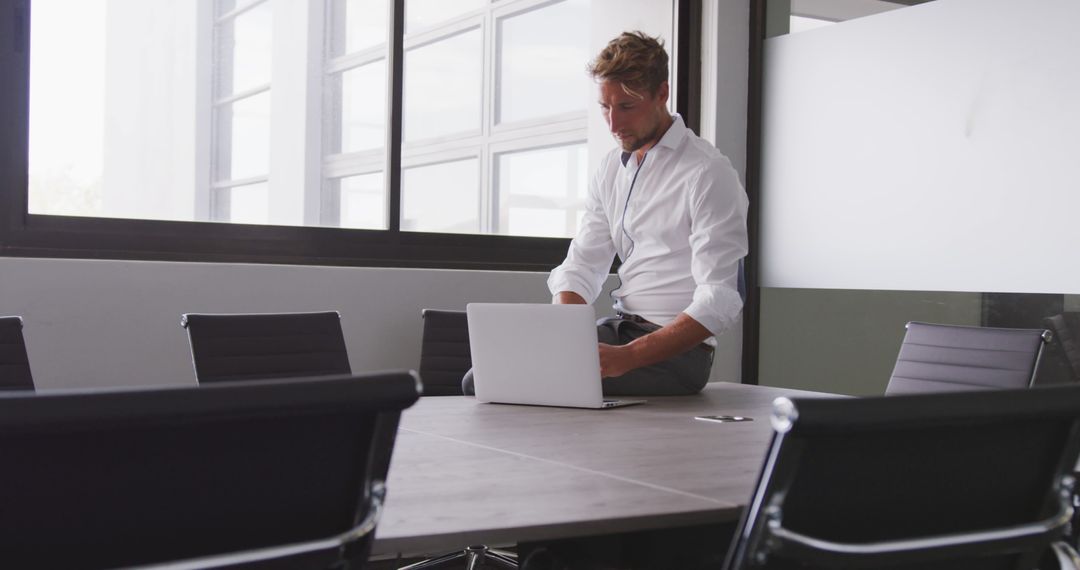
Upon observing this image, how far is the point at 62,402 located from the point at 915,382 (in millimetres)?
2698

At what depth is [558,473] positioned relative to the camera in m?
1.63

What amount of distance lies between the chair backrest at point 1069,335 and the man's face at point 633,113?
171 cm

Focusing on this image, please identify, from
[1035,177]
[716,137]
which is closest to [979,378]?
[1035,177]

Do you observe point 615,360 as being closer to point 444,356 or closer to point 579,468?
point 579,468

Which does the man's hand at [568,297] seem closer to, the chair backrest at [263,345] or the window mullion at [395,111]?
the chair backrest at [263,345]

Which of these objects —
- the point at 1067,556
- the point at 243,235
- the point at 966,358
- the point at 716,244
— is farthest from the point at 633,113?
the point at 1067,556

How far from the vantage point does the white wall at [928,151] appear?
3.98 metres

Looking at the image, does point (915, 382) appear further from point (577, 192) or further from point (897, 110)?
point (577, 192)

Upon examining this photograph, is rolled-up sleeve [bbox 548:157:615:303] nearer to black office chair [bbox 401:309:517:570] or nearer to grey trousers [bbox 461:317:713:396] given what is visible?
black office chair [bbox 401:309:517:570]

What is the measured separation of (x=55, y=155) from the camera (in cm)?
372

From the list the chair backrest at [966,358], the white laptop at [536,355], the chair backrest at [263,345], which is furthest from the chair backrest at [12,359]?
the chair backrest at [966,358]

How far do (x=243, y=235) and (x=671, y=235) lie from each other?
5.54 ft

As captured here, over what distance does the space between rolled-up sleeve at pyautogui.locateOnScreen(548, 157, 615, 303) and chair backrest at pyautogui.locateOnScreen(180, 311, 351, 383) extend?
845 millimetres

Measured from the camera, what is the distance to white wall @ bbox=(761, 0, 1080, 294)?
3.98 metres
